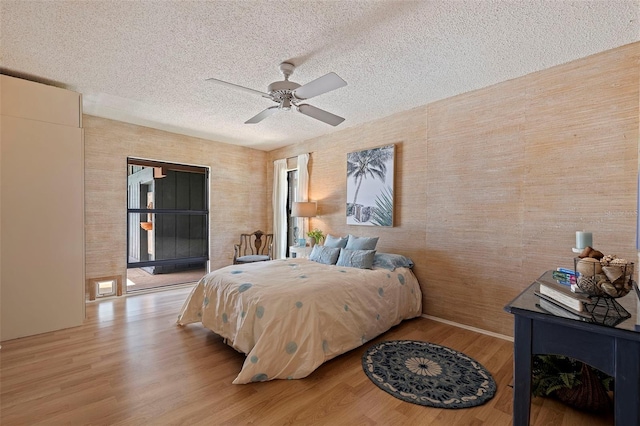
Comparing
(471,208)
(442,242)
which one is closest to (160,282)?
(442,242)

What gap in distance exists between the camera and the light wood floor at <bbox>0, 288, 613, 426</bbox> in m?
1.77

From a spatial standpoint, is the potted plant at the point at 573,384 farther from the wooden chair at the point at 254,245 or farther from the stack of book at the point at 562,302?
the wooden chair at the point at 254,245

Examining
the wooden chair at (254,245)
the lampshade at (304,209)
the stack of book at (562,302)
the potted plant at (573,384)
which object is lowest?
the potted plant at (573,384)

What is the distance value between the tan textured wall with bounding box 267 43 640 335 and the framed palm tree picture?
5.3 inches

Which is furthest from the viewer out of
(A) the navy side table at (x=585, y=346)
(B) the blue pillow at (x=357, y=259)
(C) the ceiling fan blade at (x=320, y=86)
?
(B) the blue pillow at (x=357, y=259)

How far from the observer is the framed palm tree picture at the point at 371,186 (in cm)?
392

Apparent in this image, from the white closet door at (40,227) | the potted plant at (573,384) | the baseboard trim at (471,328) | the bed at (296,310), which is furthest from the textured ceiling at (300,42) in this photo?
the baseboard trim at (471,328)

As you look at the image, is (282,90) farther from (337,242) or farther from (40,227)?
(40,227)

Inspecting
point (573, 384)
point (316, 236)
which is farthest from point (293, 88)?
point (573, 384)

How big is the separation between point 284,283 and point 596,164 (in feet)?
9.51

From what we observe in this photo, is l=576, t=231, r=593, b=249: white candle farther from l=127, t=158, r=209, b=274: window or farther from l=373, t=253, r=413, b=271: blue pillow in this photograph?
l=127, t=158, r=209, b=274: window

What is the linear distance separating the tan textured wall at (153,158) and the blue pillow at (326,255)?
7.93ft

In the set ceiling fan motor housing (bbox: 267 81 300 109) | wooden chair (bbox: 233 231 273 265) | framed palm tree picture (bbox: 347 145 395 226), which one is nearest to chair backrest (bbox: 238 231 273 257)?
wooden chair (bbox: 233 231 273 265)

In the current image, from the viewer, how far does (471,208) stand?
317cm
